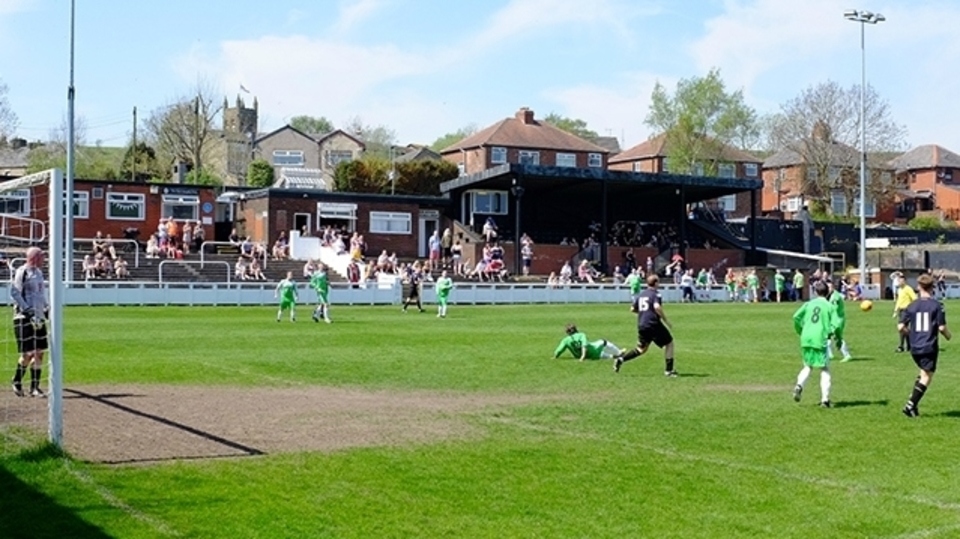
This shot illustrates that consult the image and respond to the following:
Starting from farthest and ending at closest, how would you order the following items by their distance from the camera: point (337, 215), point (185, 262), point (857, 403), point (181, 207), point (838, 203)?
point (838, 203)
point (337, 215)
point (181, 207)
point (185, 262)
point (857, 403)

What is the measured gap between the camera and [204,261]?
49.8 m

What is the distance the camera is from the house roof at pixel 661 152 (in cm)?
9575

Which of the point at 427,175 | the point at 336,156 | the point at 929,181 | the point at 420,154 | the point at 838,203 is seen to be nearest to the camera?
the point at 427,175

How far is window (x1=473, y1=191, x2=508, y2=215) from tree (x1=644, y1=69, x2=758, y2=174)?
108 ft

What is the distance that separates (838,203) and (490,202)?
134ft

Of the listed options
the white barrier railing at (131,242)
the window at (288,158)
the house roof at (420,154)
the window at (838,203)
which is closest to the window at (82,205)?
the white barrier railing at (131,242)

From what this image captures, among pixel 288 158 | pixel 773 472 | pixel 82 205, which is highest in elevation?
pixel 288 158

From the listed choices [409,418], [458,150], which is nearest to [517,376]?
[409,418]

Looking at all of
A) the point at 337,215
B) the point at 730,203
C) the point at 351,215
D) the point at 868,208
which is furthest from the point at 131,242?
the point at 868,208

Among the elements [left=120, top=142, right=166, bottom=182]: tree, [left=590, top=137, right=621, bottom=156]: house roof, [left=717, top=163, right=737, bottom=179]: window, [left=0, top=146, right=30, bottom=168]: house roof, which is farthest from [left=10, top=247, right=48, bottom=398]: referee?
[left=590, top=137, right=621, bottom=156]: house roof

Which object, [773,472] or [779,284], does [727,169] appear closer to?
[779,284]

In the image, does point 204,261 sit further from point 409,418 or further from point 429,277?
point 409,418

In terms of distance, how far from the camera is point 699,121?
309 ft

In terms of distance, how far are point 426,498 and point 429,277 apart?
42.7 m
